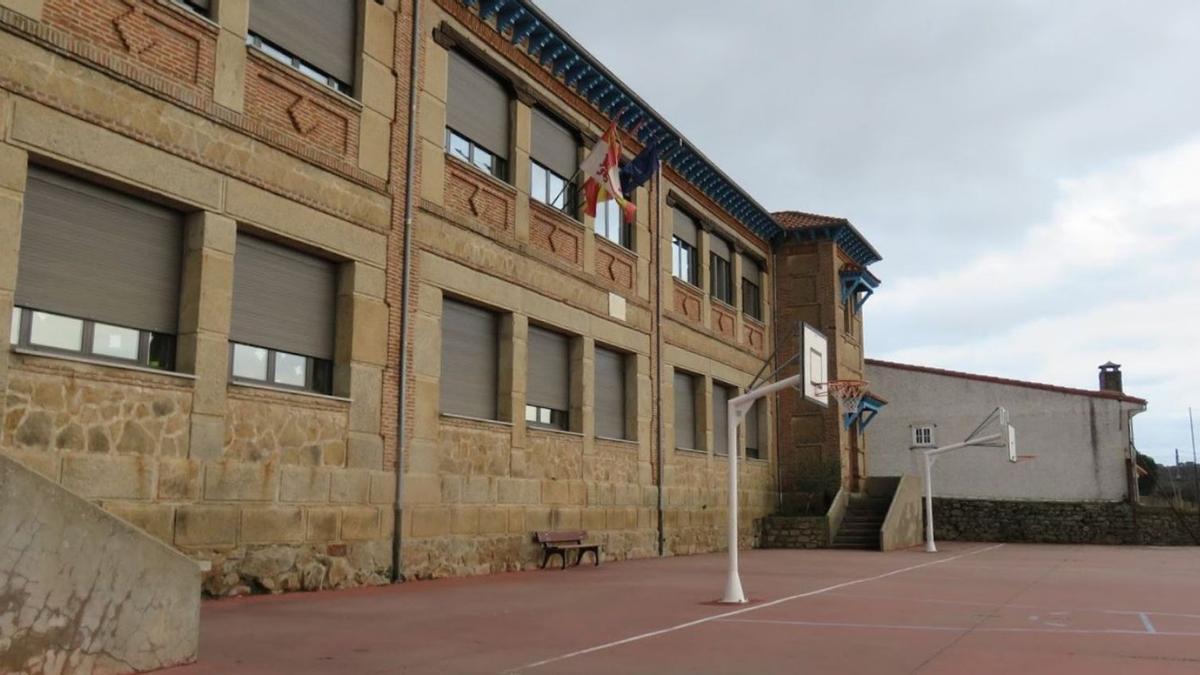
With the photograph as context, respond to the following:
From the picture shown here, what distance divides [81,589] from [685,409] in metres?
21.4

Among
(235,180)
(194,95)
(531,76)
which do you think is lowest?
(235,180)

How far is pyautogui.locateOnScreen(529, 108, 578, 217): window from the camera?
20859 mm

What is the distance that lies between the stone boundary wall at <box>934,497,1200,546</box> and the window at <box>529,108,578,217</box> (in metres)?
23.6

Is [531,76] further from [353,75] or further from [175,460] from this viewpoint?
[175,460]

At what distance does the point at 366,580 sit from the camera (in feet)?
49.2

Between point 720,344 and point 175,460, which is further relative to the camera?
point 720,344

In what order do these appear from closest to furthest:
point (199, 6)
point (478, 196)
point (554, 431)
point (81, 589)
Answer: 1. point (81, 589)
2. point (199, 6)
3. point (478, 196)
4. point (554, 431)

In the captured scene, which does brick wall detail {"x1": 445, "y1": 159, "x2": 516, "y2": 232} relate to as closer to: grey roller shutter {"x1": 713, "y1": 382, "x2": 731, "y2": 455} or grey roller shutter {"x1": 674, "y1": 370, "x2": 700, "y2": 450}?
grey roller shutter {"x1": 674, "y1": 370, "x2": 700, "y2": 450}

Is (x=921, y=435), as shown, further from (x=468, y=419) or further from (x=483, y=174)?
(x=468, y=419)

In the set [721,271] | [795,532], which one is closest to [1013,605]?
[795,532]

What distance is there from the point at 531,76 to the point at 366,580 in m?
10.4

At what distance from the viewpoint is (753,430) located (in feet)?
105

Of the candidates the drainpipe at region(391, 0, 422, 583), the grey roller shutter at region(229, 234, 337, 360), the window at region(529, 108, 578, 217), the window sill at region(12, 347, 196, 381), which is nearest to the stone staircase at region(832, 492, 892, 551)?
the window at region(529, 108, 578, 217)

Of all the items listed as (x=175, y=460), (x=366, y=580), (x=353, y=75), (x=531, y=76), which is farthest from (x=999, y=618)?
(x=531, y=76)
